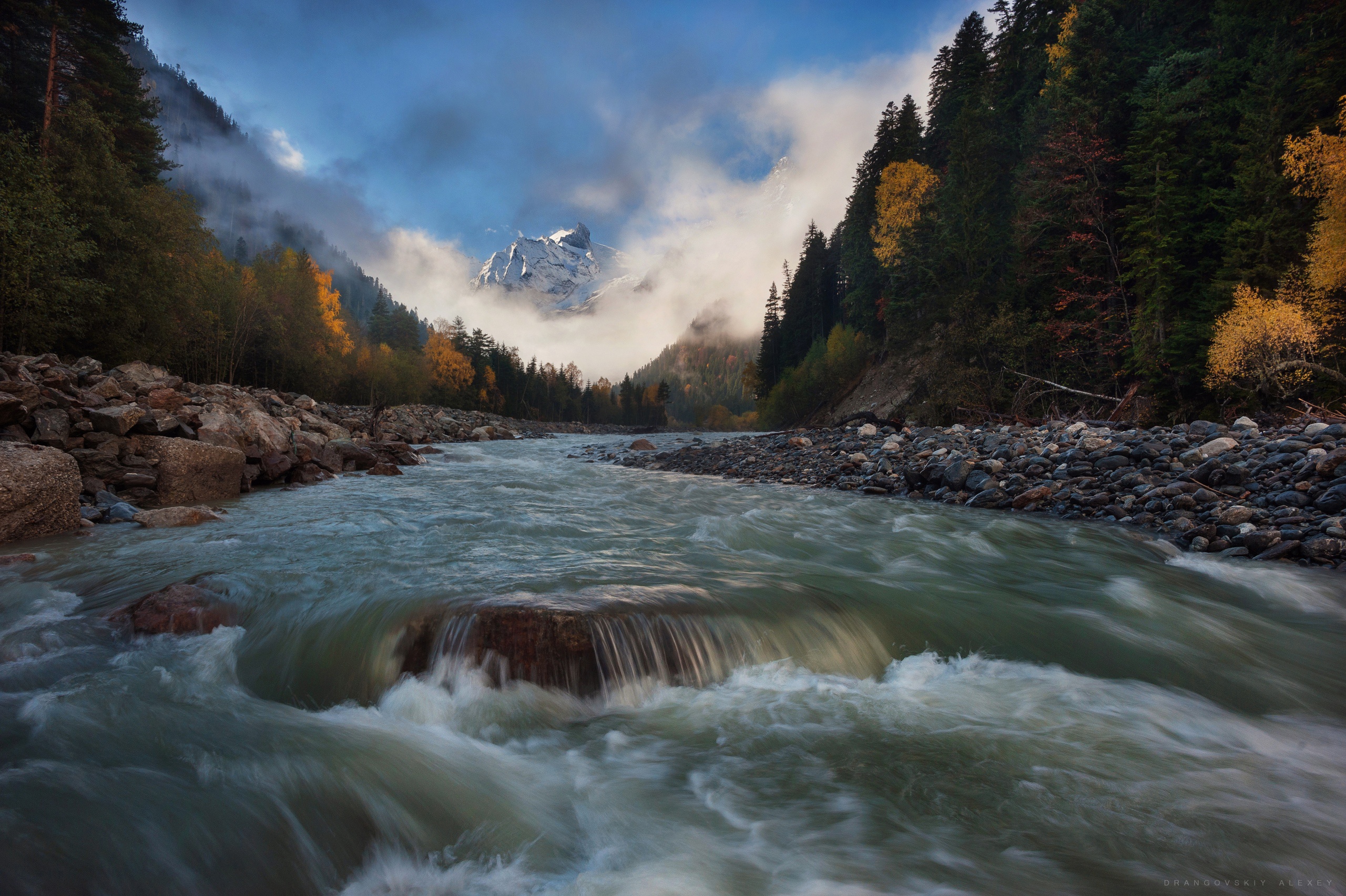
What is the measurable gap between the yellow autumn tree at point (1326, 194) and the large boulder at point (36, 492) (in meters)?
25.6

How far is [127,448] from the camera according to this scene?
30.0 feet

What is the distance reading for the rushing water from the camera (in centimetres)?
223

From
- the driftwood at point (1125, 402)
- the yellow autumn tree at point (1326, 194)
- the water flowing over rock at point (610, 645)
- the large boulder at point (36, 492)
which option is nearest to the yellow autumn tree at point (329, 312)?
the large boulder at point (36, 492)

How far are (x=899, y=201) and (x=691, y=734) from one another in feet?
112

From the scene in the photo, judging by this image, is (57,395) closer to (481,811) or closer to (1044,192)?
(481,811)

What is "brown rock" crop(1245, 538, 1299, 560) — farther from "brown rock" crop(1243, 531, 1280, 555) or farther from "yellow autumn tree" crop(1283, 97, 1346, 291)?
"yellow autumn tree" crop(1283, 97, 1346, 291)

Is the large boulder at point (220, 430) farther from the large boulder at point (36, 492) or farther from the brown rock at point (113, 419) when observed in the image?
the large boulder at point (36, 492)

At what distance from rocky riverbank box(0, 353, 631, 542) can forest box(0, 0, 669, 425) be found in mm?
4293

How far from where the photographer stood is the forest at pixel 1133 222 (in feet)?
46.7

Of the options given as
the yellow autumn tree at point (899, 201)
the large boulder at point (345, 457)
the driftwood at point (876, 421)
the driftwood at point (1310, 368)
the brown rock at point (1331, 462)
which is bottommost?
the large boulder at point (345, 457)

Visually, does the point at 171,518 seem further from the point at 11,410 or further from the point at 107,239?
the point at 107,239

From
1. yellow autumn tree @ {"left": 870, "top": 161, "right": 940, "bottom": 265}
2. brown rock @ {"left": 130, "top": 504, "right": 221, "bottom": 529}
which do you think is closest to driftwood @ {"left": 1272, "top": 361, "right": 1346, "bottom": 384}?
yellow autumn tree @ {"left": 870, "top": 161, "right": 940, "bottom": 265}

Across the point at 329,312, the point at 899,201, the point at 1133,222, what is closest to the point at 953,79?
the point at 899,201

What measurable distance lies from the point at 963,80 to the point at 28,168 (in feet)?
160
